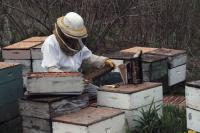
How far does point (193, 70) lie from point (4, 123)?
3.37 metres

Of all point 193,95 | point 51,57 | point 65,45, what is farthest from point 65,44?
point 193,95

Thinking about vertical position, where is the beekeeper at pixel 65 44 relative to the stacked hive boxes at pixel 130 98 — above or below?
above

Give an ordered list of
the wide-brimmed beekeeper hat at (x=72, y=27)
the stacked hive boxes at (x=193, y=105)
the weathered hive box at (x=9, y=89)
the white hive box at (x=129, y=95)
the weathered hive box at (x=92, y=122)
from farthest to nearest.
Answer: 1. the weathered hive box at (x=9, y=89)
2. the wide-brimmed beekeeper hat at (x=72, y=27)
3. the white hive box at (x=129, y=95)
4. the stacked hive boxes at (x=193, y=105)
5. the weathered hive box at (x=92, y=122)

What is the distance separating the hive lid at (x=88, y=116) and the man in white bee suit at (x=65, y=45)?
0.51 meters

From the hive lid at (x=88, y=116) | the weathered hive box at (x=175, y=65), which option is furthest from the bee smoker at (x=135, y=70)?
the weathered hive box at (x=175, y=65)

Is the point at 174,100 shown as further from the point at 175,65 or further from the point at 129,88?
the point at 129,88

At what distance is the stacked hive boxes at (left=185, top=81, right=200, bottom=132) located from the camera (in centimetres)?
382

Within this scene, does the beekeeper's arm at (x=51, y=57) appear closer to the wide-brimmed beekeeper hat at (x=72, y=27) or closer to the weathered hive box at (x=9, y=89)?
the wide-brimmed beekeeper hat at (x=72, y=27)

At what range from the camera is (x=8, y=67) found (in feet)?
15.2

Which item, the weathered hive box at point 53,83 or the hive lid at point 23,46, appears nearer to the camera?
the weathered hive box at point 53,83

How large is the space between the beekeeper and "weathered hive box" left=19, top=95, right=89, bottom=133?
0.39 meters

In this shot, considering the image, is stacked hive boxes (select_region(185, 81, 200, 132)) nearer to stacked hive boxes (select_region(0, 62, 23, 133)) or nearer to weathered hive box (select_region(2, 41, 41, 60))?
stacked hive boxes (select_region(0, 62, 23, 133))

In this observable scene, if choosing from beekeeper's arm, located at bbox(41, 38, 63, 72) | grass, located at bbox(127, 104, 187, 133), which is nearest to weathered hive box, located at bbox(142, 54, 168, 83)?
grass, located at bbox(127, 104, 187, 133)

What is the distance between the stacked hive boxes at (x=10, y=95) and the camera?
179 inches
